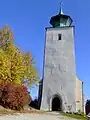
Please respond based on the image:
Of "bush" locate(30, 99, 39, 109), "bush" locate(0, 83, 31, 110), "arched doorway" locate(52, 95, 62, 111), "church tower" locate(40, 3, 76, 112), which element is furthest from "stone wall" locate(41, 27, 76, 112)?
"bush" locate(0, 83, 31, 110)

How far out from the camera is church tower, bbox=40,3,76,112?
35594 millimetres

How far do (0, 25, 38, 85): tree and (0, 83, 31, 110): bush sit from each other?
11.3 ft

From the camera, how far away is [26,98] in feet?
81.6

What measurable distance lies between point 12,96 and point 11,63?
24.5 ft

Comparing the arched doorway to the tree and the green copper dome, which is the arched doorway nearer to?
the tree

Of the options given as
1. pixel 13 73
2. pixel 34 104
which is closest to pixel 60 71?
pixel 34 104

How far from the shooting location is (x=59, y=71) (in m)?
37.0

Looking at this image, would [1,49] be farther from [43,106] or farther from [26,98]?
[43,106]

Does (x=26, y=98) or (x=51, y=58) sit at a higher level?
(x=51, y=58)

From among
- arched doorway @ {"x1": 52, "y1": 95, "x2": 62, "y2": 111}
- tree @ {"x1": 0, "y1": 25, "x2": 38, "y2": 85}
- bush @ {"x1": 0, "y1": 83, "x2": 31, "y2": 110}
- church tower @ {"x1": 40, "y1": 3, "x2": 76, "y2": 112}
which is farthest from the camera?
arched doorway @ {"x1": 52, "y1": 95, "x2": 62, "y2": 111}

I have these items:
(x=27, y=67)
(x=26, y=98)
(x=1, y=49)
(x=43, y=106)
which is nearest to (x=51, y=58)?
(x=27, y=67)

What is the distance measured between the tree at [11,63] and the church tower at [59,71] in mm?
2932

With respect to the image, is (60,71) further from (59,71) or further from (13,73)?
(13,73)

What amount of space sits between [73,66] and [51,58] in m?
3.77
